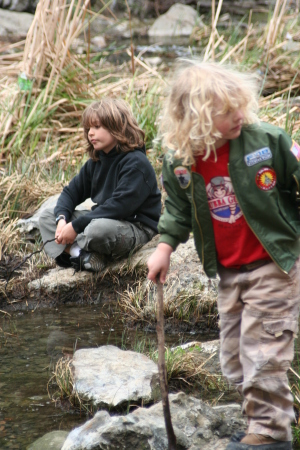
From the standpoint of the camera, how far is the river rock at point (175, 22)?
13520 mm

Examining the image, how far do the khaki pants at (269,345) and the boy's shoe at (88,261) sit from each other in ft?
7.00

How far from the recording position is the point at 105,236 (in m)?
4.16

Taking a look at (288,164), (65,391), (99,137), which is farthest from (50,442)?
(99,137)

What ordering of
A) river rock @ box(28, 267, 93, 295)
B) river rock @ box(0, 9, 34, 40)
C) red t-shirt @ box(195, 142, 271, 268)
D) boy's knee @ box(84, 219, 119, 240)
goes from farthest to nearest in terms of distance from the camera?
1. river rock @ box(0, 9, 34, 40)
2. river rock @ box(28, 267, 93, 295)
3. boy's knee @ box(84, 219, 119, 240)
4. red t-shirt @ box(195, 142, 271, 268)

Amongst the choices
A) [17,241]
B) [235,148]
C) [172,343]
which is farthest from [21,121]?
[235,148]

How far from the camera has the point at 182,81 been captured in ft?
7.25

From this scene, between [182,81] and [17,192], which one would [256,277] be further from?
[17,192]

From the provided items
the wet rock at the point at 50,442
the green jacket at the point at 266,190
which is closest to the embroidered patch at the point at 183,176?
the green jacket at the point at 266,190

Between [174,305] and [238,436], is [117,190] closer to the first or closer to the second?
[174,305]

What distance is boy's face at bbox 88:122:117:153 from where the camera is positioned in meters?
4.19

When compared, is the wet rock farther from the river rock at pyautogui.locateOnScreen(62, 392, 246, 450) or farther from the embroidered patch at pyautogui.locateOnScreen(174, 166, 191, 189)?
the embroidered patch at pyautogui.locateOnScreen(174, 166, 191, 189)

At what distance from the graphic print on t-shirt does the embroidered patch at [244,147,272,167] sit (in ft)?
0.34

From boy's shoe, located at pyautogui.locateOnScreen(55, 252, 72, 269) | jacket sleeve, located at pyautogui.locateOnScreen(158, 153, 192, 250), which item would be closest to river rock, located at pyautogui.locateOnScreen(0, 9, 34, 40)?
boy's shoe, located at pyautogui.locateOnScreen(55, 252, 72, 269)

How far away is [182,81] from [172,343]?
1.70 metres
